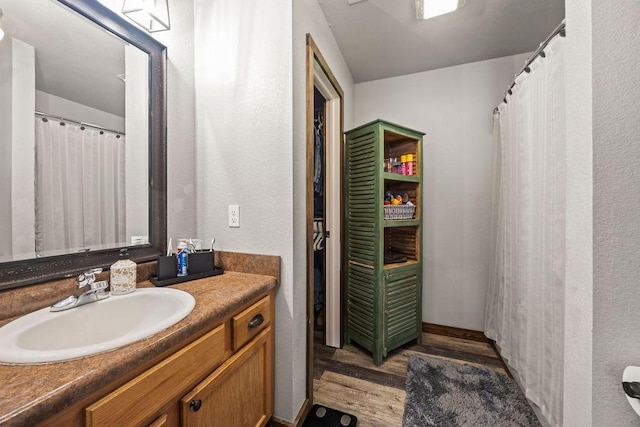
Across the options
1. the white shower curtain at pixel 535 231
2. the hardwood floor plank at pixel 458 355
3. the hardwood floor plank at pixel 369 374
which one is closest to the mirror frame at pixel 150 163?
the hardwood floor plank at pixel 369 374

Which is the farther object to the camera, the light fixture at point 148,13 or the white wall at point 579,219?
the light fixture at point 148,13

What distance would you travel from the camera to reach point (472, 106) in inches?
86.0

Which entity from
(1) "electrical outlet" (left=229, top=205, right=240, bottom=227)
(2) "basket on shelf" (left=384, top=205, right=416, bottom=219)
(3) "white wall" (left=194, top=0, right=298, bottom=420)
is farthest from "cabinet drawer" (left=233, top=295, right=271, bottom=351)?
(2) "basket on shelf" (left=384, top=205, right=416, bottom=219)

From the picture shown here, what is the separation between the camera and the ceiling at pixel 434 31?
62.2 inches

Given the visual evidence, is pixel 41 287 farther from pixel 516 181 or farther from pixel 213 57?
pixel 516 181

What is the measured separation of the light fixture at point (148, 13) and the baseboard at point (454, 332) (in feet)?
9.32

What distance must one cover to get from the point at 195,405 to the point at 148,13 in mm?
1563

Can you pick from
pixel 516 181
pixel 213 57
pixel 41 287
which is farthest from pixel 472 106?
pixel 41 287

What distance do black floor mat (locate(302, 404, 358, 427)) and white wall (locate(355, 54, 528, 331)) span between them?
132cm

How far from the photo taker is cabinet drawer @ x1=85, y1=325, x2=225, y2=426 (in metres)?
0.54

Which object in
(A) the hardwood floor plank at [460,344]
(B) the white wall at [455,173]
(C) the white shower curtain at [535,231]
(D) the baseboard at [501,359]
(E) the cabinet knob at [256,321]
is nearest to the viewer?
(E) the cabinet knob at [256,321]

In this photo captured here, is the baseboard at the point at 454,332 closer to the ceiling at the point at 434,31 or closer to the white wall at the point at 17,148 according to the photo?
the ceiling at the point at 434,31

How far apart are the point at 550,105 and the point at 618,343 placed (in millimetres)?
1092

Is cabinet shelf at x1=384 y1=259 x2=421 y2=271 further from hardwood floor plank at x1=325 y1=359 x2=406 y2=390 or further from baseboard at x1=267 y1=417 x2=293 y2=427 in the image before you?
baseboard at x1=267 y1=417 x2=293 y2=427
